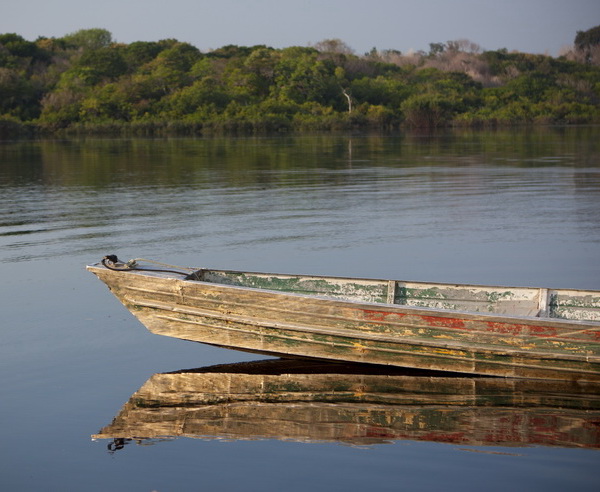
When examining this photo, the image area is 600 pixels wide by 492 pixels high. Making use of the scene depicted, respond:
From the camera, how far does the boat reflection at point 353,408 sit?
7949mm

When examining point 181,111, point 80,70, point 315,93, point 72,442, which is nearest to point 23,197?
point 72,442

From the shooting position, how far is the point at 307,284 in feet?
34.2

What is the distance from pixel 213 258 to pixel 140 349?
17.6ft

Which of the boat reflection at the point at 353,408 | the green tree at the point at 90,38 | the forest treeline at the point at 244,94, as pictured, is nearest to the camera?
the boat reflection at the point at 353,408

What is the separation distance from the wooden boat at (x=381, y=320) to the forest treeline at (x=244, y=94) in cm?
6546

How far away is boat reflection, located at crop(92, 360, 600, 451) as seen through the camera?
26.1ft

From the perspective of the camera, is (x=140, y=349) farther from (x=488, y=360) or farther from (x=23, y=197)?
(x=23, y=197)

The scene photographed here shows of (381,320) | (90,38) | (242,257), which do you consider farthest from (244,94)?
(381,320)

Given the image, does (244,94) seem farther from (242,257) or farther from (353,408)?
(353,408)

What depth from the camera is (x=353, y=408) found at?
859 cm

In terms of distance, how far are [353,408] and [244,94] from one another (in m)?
76.6

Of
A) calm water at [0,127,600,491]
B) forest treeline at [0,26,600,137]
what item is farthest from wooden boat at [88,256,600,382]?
forest treeline at [0,26,600,137]

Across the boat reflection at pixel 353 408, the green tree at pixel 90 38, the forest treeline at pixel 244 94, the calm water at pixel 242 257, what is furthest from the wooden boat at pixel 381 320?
the green tree at pixel 90 38

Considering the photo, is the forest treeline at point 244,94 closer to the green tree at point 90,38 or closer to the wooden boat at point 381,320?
the green tree at point 90,38
